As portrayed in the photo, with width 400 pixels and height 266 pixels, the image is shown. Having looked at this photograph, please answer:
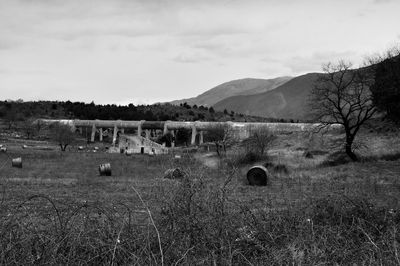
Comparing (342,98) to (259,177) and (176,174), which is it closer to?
(259,177)

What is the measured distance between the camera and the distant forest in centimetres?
10094

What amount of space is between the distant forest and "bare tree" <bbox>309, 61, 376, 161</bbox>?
195ft

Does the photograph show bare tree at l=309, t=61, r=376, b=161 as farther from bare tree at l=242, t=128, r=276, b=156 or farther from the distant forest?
the distant forest

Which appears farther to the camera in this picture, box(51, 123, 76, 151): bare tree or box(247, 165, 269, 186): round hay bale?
box(51, 123, 76, 151): bare tree

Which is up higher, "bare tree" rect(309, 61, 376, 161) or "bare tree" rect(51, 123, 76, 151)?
"bare tree" rect(309, 61, 376, 161)

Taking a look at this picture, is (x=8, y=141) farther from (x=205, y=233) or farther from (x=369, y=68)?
(x=205, y=233)

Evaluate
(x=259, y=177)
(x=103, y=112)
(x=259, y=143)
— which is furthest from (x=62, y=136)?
(x=259, y=177)

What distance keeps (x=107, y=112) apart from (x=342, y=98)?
76.3m

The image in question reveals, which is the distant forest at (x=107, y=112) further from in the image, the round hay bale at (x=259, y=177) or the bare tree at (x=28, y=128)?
the round hay bale at (x=259, y=177)

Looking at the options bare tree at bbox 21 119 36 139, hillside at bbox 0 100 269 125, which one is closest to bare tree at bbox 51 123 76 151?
bare tree at bbox 21 119 36 139

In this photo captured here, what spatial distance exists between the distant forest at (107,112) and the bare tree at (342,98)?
195 ft

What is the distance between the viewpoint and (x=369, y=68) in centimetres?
4153

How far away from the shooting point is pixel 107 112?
105562 millimetres

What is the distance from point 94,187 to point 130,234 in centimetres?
1545
